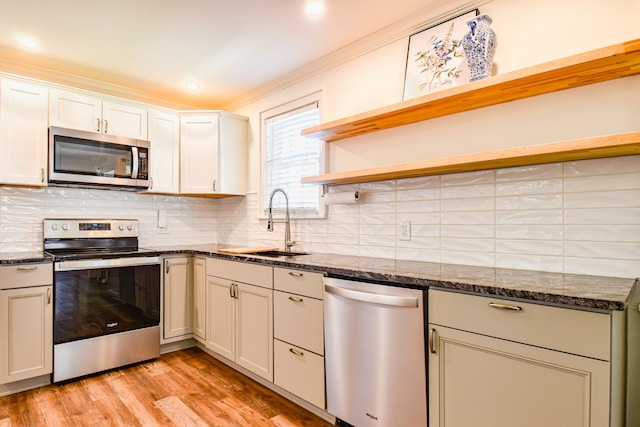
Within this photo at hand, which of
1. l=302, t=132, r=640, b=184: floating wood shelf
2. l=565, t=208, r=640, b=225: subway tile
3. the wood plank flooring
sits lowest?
the wood plank flooring

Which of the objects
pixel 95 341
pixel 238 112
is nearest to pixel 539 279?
pixel 95 341

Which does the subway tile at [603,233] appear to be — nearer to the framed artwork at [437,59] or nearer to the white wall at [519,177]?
the white wall at [519,177]

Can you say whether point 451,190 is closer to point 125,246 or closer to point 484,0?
point 484,0

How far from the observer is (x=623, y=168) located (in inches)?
61.7

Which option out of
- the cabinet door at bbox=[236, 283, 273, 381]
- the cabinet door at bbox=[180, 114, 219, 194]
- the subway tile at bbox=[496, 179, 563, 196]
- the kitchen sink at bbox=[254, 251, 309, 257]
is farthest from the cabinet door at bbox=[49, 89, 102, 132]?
the subway tile at bbox=[496, 179, 563, 196]

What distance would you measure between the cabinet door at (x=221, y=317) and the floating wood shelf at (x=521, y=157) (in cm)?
131

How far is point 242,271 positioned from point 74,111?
1.91 metres

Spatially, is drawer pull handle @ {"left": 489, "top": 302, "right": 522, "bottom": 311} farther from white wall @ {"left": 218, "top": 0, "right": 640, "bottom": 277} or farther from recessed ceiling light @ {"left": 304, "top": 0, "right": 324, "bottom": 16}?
recessed ceiling light @ {"left": 304, "top": 0, "right": 324, "bottom": 16}

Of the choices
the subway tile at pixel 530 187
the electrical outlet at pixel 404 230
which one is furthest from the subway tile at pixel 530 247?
the electrical outlet at pixel 404 230

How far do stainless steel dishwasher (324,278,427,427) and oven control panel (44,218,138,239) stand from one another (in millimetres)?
2295

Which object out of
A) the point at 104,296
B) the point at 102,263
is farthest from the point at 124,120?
the point at 104,296

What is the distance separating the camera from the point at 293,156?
3176mm

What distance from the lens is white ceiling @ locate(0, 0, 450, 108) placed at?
85.7 inches

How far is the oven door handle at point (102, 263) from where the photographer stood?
257 cm
